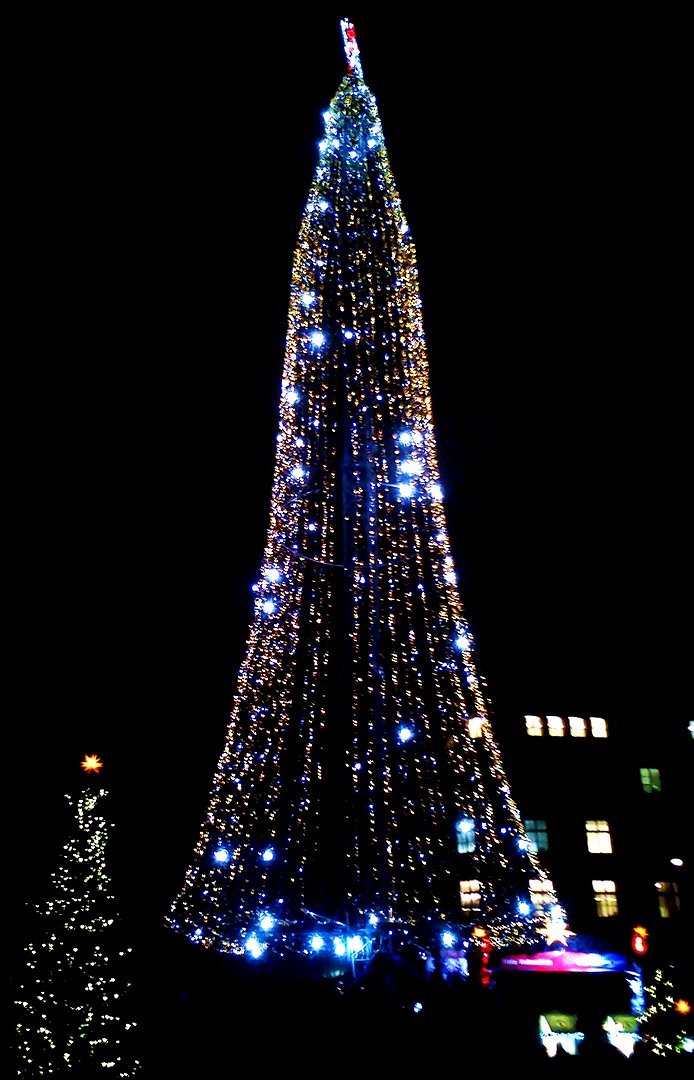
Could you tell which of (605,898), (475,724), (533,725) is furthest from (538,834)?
(475,724)

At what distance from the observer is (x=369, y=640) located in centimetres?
1213

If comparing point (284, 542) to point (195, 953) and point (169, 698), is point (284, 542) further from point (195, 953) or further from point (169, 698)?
point (169, 698)

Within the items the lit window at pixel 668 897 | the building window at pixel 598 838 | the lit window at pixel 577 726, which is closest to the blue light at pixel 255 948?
the building window at pixel 598 838

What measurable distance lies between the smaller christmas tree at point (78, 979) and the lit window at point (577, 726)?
22682 millimetres

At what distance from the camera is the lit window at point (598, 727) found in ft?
100

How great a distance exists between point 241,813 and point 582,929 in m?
18.3

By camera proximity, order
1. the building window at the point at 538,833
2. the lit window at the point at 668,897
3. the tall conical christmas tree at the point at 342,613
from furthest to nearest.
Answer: the lit window at the point at 668,897
the building window at the point at 538,833
the tall conical christmas tree at the point at 342,613

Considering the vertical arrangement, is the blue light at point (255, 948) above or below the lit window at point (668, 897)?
below

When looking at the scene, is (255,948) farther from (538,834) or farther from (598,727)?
(598,727)

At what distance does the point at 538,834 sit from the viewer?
92.6 feet

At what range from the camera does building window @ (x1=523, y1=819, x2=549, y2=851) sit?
28078 millimetres

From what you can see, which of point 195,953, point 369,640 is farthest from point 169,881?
point 369,640

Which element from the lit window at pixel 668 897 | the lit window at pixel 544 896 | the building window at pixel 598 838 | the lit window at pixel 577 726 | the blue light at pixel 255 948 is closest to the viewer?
the blue light at pixel 255 948

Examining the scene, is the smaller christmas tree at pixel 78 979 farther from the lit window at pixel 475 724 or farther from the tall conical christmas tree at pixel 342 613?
the lit window at pixel 475 724
